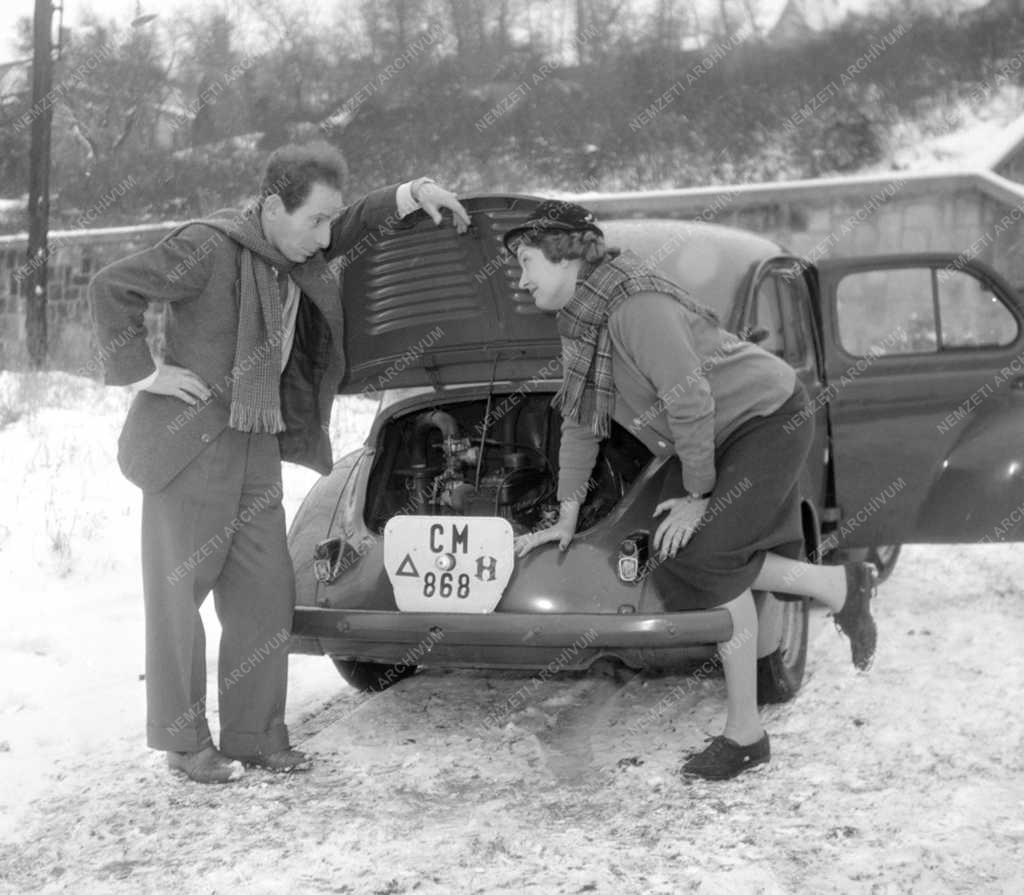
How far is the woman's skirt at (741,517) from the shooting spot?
155 inches

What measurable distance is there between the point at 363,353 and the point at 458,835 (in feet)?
6.60

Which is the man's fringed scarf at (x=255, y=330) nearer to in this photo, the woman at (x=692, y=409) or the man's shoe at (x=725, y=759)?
the woman at (x=692, y=409)

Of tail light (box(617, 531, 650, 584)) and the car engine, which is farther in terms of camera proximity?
the car engine

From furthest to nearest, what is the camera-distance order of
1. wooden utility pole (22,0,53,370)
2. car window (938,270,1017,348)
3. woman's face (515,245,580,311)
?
1. wooden utility pole (22,0,53,370)
2. car window (938,270,1017,348)
3. woman's face (515,245,580,311)

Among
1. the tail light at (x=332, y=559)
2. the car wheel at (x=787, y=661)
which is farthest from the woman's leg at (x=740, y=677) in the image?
the tail light at (x=332, y=559)

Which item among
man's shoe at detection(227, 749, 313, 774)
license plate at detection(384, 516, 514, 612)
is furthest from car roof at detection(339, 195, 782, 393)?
man's shoe at detection(227, 749, 313, 774)

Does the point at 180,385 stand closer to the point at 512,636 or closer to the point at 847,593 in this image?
the point at 512,636

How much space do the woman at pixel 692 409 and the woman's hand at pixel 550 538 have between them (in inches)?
11.7

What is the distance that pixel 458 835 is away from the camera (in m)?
3.56

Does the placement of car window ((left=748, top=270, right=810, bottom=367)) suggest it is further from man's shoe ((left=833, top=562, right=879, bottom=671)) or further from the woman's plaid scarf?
the woman's plaid scarf

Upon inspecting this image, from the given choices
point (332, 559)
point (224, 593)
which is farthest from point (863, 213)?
point (224, 593)

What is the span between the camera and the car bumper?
3977 mm

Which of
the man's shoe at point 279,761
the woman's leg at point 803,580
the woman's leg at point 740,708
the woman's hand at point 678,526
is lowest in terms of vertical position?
the man's shoe at point 279,761

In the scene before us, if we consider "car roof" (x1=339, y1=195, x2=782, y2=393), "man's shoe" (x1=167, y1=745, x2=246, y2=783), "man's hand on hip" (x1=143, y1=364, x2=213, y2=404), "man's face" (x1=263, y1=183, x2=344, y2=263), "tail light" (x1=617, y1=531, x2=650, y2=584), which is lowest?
"man's shoe" (x1=167, y1=745, x2=246, y2=783)
